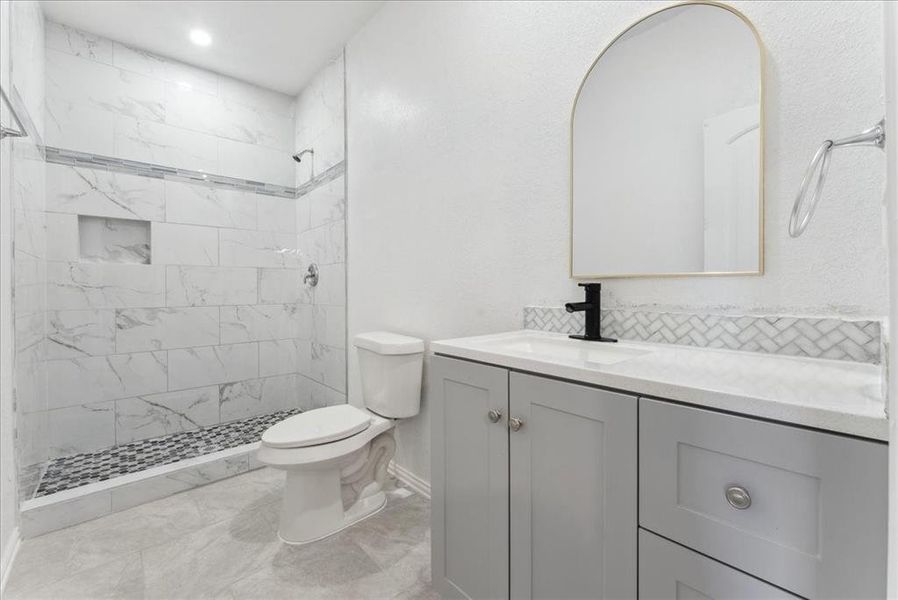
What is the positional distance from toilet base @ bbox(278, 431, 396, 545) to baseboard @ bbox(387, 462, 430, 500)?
0.21 meters

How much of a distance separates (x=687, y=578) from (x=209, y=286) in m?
3.15

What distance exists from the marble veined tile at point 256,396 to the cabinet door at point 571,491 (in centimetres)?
263

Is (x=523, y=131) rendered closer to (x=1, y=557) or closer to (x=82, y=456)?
(x=1, y=557)

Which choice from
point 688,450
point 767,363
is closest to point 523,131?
point 767,363

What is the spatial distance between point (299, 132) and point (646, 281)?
119 inches

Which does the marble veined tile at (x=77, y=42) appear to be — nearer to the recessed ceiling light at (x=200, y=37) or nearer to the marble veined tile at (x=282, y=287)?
the recessed ceiling light at (x=200, y=37)

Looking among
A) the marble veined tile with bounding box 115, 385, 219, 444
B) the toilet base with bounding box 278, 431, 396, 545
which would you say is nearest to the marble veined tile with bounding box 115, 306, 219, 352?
the marble veined tile with bounding box 115, 385, 219, 444

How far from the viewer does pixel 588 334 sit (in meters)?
1.32

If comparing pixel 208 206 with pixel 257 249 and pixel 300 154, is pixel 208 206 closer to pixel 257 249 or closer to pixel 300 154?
Answer: pixel 257 249

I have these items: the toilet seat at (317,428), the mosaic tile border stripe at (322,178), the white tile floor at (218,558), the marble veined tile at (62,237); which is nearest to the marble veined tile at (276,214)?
the mosaic tile border stripe at (322,178)

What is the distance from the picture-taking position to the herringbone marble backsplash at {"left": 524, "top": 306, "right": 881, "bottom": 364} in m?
0.89

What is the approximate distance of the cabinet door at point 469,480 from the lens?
3.59 ft

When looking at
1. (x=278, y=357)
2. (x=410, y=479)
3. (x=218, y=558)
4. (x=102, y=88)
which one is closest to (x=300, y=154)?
(x=102, y=88)

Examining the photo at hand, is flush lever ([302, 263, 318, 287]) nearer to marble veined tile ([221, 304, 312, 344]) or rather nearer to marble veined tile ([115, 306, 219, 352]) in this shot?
marble veined tile ([221, 304, 312, 344])
